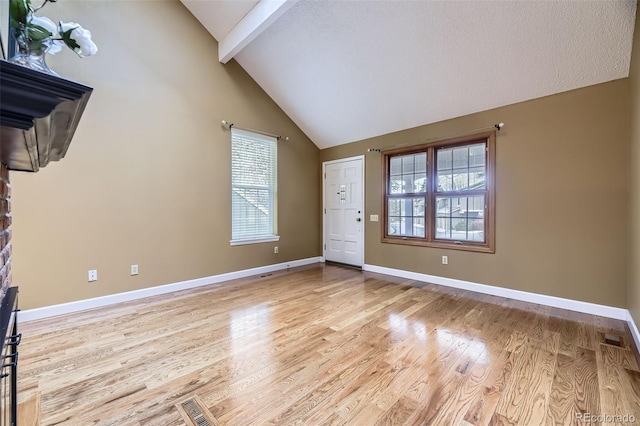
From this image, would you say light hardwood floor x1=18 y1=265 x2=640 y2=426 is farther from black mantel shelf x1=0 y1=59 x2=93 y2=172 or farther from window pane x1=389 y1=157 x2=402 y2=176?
window pane x1=389 y1=157 x2=402 y2=176

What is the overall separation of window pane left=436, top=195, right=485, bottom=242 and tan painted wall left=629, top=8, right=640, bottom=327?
135cm

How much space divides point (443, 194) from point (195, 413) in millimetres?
3725

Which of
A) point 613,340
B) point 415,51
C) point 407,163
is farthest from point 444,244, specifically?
point 415,51

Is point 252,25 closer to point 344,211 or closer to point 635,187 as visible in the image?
point 344,211

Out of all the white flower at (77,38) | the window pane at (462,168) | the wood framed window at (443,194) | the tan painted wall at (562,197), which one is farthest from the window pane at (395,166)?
the white flower at (77,38)

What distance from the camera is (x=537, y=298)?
3.16 metres

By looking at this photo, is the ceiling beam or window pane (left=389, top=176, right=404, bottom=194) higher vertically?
the ceiling beam

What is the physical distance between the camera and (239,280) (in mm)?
4113

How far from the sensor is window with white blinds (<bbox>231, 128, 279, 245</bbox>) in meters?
4.28

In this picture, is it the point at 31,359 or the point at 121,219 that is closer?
the point at 31,359

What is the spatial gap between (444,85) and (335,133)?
202 centimetres

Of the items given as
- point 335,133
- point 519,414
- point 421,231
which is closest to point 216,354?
point 519,414

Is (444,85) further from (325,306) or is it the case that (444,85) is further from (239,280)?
(239,280)

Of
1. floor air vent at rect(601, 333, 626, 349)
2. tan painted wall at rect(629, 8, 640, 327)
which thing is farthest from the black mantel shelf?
floor air vent at rect(601, 333, 626, 349)
